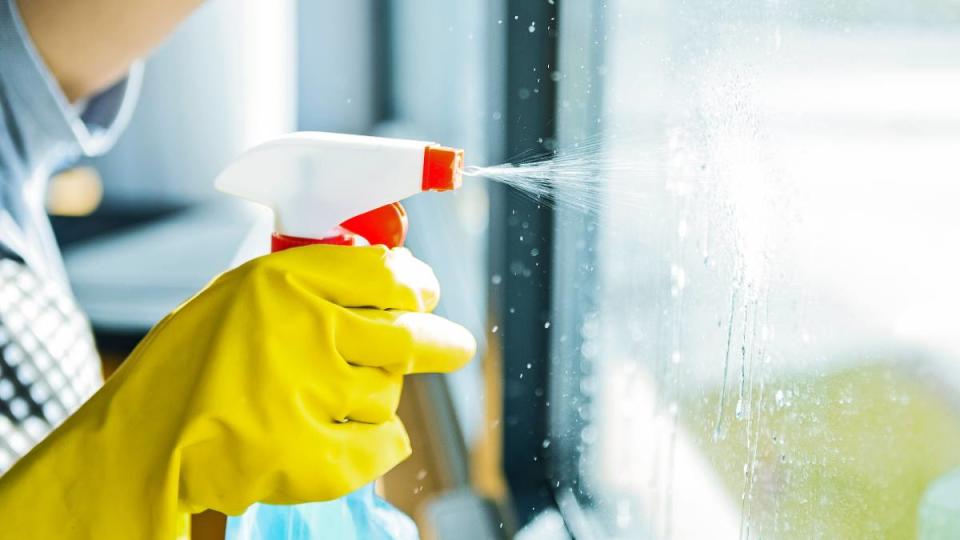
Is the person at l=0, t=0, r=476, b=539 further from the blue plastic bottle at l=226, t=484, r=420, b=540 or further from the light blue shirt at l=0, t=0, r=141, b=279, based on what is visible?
the light blue shirt at l=0, t=0, r=141, b=279

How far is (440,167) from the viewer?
47cm

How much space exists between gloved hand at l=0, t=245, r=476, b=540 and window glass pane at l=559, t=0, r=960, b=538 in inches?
6.9

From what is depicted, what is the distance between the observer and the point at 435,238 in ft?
6.19

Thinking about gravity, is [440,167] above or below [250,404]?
above

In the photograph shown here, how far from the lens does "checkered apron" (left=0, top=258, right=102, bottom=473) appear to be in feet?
2.32

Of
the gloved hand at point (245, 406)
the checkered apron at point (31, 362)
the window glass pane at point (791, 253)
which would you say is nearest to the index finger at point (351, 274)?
the gloved hand at point (245, 406)

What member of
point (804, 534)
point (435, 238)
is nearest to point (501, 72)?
point (804, 534)

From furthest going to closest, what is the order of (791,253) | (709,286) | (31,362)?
(31,362)
(709,286)
(791,253)

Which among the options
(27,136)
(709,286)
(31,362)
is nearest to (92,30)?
(27,136)

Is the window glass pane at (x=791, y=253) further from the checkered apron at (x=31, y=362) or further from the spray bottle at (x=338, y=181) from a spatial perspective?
the checkered apron at (x=31, y=362)

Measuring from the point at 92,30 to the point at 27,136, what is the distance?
12 cm

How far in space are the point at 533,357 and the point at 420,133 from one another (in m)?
1.52

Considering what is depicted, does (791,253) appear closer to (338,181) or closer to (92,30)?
(338,181)

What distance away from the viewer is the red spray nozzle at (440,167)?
0.47m
